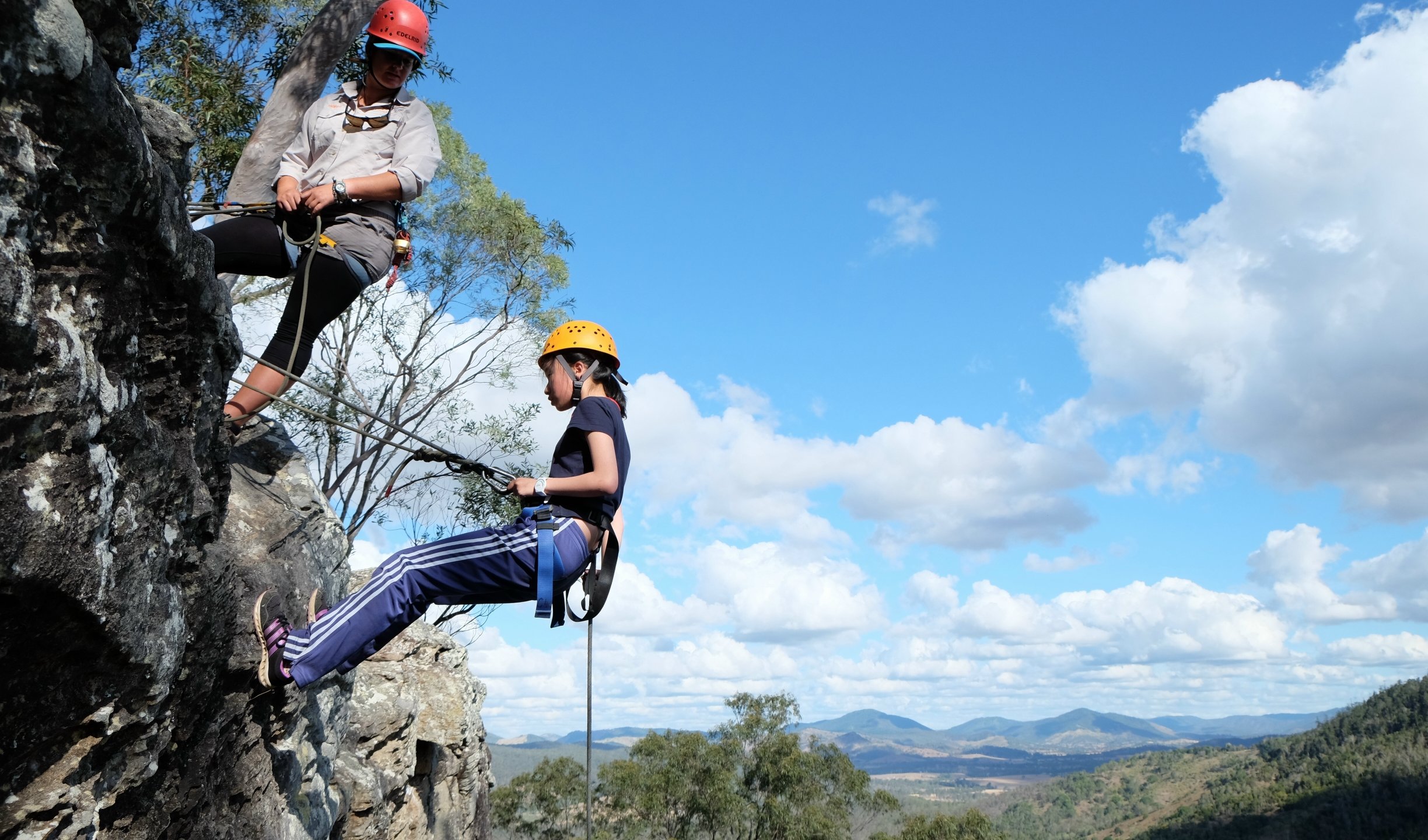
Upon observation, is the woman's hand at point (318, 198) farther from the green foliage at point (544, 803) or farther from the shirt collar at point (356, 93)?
the green foliage at point (544, 803)

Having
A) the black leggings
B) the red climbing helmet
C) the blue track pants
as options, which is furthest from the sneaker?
the red climbing helmet

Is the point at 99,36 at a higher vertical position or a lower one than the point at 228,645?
higher

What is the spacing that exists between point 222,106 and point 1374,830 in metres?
125

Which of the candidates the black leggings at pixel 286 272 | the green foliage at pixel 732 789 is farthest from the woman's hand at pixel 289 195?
the green foliage at pixel 732 789

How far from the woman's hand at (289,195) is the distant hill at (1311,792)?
125 metres

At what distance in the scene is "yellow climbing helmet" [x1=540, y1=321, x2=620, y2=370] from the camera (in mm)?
5062

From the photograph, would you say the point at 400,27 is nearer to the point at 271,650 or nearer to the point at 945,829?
the point at 271,650

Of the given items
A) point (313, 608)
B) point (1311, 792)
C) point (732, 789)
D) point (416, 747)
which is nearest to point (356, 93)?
point (313, 608)

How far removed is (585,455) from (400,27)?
2.37 metres

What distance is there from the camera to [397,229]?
5.35m

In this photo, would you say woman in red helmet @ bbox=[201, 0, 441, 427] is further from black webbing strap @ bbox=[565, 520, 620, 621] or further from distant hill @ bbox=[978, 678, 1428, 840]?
distant hill @ bbox=[978, 678, 1428, 840]

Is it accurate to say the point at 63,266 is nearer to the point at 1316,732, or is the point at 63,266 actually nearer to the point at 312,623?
the point at 312,623

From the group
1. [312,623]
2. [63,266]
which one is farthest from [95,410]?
[312,623]

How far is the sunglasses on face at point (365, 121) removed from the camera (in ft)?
17.0
